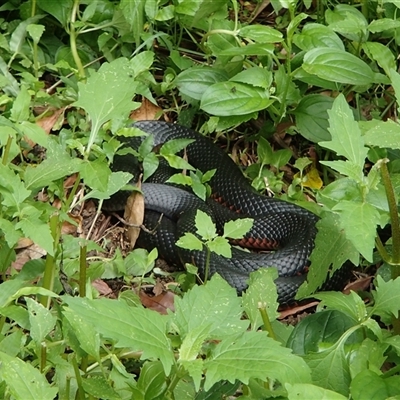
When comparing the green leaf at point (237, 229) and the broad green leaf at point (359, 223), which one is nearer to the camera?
the broad green leaf at point (359, 223)

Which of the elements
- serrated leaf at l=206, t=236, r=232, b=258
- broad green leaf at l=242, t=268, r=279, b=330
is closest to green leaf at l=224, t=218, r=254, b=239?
serrated leaf at l=206, t=236, r=232, b=258

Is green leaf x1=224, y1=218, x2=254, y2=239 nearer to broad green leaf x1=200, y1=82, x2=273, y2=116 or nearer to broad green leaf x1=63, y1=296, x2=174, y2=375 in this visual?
broad green leaf x1=63, y1=296, x2=174, y2=375

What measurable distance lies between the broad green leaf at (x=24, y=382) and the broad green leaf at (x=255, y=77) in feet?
10.0

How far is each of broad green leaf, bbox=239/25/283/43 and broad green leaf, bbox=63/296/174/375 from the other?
2.97 metres

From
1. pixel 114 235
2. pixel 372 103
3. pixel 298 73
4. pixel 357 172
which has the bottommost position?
pixel 114 235

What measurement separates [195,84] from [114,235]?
1.35 metres

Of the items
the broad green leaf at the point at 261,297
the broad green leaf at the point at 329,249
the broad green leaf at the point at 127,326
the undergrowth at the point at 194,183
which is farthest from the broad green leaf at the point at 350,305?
the broad green leaf at the point at 127,326

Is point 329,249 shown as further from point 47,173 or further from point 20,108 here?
point 20,108

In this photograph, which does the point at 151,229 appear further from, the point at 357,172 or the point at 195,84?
the point at 357,172

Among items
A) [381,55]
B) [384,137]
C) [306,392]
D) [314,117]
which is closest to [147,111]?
[314,117]

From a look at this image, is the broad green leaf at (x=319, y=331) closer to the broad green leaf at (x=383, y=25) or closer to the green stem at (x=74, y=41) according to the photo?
the broad green leaf at (x=383, y=25)

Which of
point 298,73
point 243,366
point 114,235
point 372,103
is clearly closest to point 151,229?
point 114,235

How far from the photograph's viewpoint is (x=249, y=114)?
17.0 ft

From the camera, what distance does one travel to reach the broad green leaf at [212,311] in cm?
255
